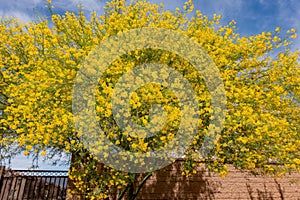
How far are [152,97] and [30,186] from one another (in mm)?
6492

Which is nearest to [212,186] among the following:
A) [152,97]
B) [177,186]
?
[177,186]

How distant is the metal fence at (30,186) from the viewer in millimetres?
9531

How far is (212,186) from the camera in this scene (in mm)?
11125

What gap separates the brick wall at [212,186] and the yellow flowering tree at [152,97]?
2413 mm

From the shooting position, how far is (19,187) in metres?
9.62

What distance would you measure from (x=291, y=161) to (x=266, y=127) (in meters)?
1.34

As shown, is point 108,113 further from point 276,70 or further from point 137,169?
point 276,70

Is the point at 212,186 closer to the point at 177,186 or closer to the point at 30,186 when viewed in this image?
the point at 177,186

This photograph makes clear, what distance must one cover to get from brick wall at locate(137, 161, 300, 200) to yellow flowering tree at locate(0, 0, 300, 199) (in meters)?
2.41

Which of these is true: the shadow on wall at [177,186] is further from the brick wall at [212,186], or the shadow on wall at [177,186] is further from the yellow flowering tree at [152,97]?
the yellow flowering tree at [152,97]

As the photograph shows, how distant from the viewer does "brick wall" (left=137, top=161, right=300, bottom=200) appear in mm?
10672

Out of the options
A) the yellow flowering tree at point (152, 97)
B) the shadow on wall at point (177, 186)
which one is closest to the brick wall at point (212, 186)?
the shadow on wall at point (177, 186)

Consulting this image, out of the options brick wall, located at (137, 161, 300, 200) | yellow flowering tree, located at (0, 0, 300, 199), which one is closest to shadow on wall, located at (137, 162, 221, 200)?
brick wall, located at (137, 161, 300, 200)

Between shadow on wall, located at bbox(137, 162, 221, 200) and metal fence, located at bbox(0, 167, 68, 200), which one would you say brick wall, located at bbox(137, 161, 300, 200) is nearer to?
shadow on wall, located at bbox(137, 162, 221, 200)
